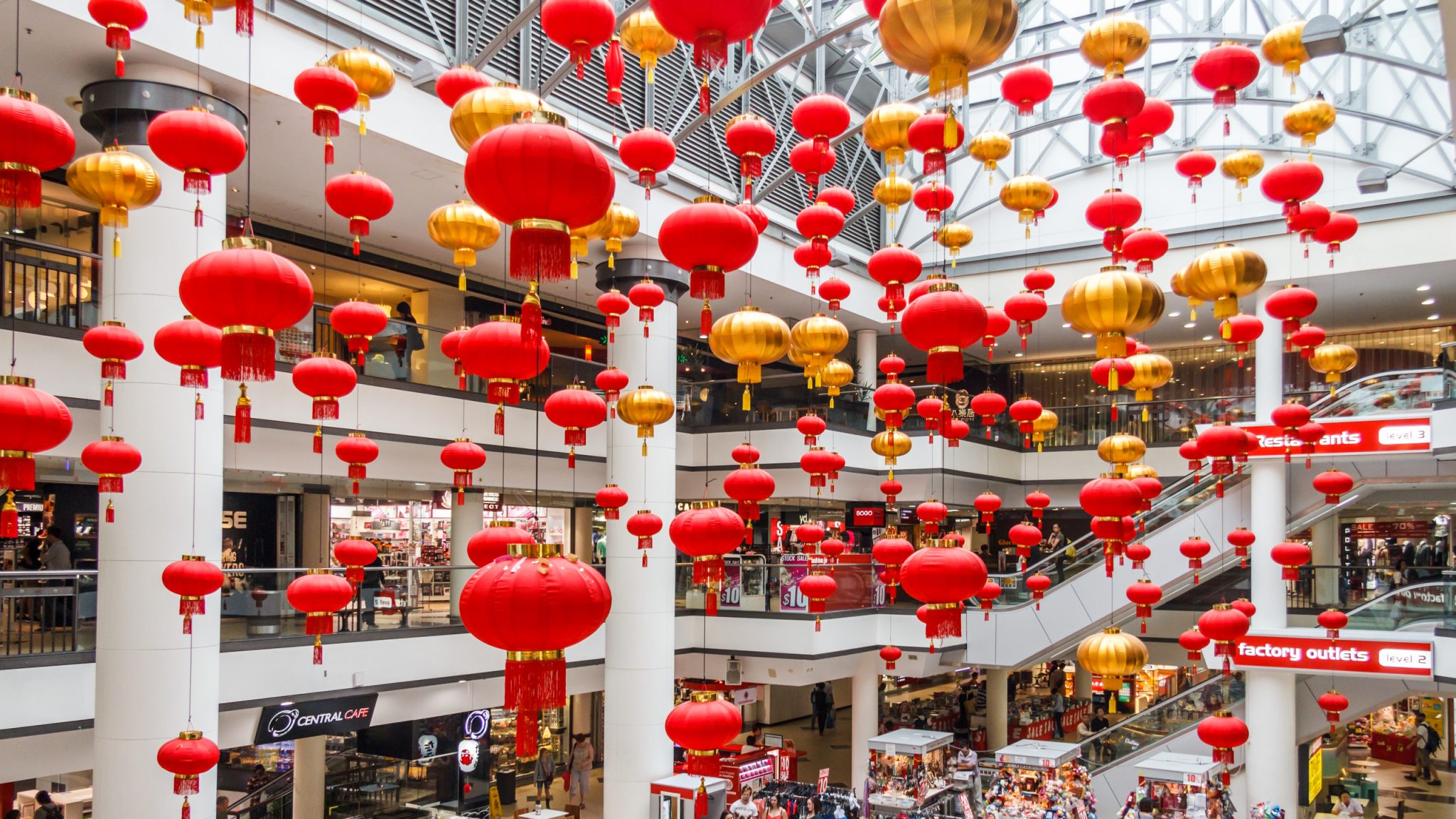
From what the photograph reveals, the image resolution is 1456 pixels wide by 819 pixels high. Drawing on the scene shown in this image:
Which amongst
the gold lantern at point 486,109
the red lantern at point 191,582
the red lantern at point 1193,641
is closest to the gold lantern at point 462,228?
the gold lantern at point 486,109

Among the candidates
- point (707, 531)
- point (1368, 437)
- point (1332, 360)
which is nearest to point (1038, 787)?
point (1368, 437)

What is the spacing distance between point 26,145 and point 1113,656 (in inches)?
338

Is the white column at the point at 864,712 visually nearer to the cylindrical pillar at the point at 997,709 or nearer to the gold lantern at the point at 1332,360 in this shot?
the cylindrical pillar at the point at 997,709

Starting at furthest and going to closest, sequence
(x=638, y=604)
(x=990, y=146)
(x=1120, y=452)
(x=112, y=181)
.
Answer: (x=638, y=604) → (x=1120, y=452) → (x=990, y=146) → (x=112, y=181)

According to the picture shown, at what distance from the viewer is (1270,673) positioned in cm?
1639

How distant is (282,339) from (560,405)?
650cm

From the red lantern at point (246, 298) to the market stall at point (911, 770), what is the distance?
12996 mm

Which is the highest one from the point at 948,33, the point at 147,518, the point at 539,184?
the point at 948,33

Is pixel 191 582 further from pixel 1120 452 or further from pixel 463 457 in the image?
pixel 1120 452

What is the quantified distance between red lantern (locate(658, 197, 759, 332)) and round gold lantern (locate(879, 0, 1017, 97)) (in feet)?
4.26

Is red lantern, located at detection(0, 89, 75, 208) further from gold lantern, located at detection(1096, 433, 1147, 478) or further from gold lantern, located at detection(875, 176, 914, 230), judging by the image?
gold lantern, located at detection(1096, 433, 1147, 478)

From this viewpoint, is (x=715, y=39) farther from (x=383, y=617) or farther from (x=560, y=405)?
(x=383, y=617)

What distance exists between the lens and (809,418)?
1060cm

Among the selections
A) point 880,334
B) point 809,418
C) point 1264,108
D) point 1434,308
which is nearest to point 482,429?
point 809,418
